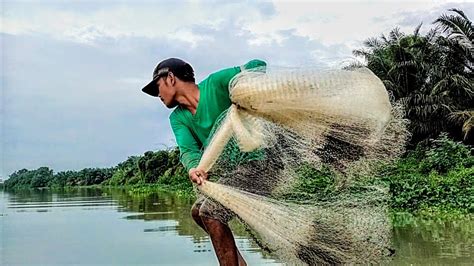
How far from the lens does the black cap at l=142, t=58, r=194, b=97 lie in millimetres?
3346

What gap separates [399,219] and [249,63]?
902 cm

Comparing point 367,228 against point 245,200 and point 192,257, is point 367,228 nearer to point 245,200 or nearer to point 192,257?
point 245,200

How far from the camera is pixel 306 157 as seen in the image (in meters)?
3.22

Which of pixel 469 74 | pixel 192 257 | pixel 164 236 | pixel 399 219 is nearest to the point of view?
pixel 192 257

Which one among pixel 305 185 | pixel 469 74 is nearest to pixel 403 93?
pixel 469 74

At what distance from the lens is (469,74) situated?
826 inches

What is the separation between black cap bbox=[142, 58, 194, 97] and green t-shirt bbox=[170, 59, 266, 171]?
0.08 m

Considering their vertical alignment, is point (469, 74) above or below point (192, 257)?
above

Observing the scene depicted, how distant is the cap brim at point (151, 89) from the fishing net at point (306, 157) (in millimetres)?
362

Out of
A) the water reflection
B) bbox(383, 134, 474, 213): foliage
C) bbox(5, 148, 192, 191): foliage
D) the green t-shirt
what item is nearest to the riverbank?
bbox(383, 134, 474, 213): foliage

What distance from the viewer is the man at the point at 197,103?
129 inches

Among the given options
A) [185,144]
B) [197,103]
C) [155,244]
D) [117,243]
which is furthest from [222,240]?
[117,243]

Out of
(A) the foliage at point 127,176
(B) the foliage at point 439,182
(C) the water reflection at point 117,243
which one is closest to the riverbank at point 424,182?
(B) the foliage at point 439,182

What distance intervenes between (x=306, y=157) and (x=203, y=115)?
0.51 meters
